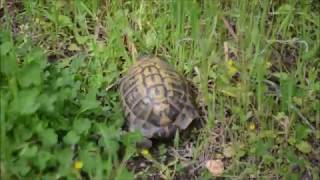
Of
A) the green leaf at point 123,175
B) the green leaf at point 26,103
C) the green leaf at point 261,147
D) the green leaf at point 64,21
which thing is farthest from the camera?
the green leaf at point 64,21

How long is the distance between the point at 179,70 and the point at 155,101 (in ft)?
0.93

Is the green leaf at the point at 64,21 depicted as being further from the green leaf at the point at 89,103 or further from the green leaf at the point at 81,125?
the green leaf at the point at 81,125

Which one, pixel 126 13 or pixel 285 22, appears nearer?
pixel 285 22

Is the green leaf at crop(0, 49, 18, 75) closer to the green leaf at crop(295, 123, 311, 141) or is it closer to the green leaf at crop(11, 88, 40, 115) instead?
the green leaf at crop(11, 88, 40, 115)

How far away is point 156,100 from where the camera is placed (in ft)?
7.62

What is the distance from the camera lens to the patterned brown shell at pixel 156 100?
2.31m

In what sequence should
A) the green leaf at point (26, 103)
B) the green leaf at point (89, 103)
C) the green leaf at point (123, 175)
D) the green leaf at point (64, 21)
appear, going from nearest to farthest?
the green leaf at point (123, 175), the green leaf at point (26, 103), the green leaf at point (89, 103), the green leaf at point (64, 21)

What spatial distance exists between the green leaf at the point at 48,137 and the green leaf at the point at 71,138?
0.15ft

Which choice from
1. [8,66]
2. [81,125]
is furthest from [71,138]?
[8,66]

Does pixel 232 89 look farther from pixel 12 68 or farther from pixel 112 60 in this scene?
pixel 12 68

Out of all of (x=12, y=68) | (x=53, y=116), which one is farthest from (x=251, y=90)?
(x=12, y=68)

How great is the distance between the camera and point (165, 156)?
2.29m

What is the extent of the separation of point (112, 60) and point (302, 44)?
31.2 inches

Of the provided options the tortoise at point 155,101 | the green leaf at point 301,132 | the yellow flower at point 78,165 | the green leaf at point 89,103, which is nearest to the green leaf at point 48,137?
the yellow flower at point 78,165
